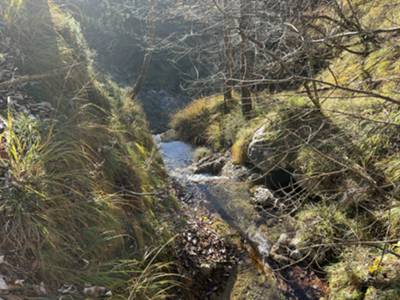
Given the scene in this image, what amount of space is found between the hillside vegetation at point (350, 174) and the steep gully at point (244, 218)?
0.20 meters

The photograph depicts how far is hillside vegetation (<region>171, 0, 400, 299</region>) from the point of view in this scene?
2.22m

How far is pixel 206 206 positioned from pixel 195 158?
3021 millimetres

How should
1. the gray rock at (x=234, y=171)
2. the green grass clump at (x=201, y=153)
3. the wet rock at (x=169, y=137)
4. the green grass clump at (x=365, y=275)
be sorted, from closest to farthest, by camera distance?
the green grass clump at (x=365, y=275) < the gray rock at (x=234, y=171) < the green grass clump at (x=201, y=153) < the wet rock at (x=169, y=137)

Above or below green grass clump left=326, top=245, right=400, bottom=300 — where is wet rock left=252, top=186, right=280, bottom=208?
below

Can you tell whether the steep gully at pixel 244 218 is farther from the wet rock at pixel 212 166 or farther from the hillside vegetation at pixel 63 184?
the hillside vegetation at pixel 63 184

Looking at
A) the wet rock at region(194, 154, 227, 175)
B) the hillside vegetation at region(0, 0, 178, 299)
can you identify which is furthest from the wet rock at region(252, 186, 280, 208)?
the wet rock at region(194, 154, 227, 175)

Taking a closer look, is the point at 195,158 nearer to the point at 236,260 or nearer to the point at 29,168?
the point at 236,260

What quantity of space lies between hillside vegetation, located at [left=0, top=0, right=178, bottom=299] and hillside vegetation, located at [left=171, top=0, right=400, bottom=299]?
3.82 ft

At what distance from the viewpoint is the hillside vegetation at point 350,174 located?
7.29 feet

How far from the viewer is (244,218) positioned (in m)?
4.59

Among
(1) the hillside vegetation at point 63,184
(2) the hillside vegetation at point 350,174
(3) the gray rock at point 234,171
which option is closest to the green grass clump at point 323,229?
(2) the hillside vegetation at point 350,174

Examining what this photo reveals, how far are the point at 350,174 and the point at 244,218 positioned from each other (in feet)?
5.40

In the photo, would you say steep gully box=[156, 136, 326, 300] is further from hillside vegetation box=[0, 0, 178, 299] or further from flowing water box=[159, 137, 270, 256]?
hillside vegetation box=[0, 0, 178, 299]

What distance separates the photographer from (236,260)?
3.44 meters
